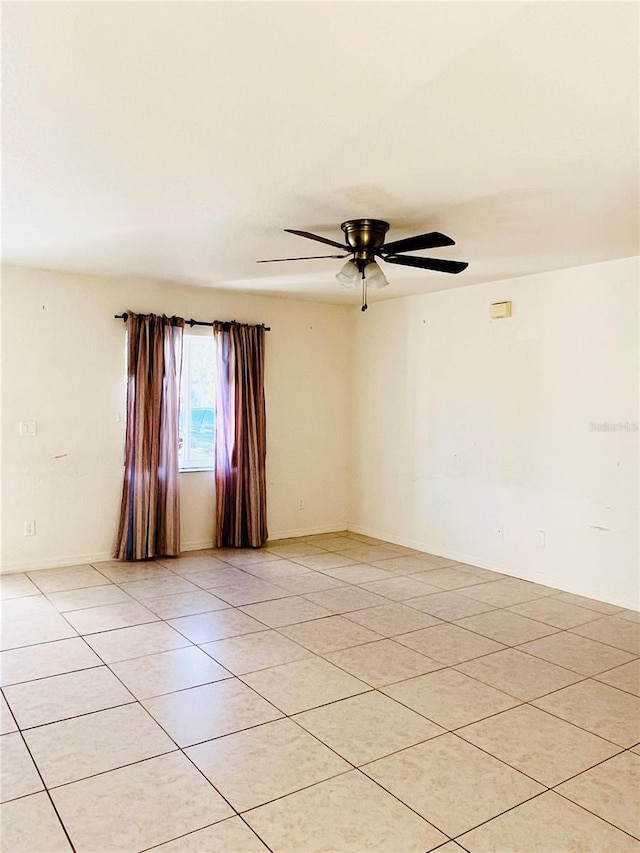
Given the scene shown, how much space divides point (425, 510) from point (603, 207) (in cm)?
339

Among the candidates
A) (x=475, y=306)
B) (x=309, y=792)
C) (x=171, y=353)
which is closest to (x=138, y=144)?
(x=309, y=792)

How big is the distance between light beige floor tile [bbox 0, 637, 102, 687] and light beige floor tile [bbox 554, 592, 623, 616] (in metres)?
3.19

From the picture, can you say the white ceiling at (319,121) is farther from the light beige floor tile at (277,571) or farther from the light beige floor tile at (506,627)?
the light beige floor tile at (277,571)

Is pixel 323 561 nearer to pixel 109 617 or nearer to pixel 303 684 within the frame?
pixel 109 617

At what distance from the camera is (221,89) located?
216 centimetres

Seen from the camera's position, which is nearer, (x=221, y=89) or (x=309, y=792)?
(x=221, y=89)

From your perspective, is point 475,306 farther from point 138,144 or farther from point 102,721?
point 102,721

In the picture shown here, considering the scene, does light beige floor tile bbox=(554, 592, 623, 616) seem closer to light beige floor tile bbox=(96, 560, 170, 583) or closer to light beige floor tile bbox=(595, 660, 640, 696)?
light beige floor tile bbox=(595, 660, 640, 696)

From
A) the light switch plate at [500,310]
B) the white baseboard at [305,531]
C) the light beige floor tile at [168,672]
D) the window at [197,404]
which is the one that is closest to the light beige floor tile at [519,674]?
the light beige floor tile at [168,672]

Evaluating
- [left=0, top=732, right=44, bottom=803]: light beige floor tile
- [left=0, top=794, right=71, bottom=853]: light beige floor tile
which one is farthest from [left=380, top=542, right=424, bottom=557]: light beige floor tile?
[left=0, top=794, right=71, bottom=853]: light beige floor tile

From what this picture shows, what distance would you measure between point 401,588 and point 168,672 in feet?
6.84

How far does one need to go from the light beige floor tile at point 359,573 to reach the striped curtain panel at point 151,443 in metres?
1.48

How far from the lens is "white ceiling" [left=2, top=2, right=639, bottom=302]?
181 cm

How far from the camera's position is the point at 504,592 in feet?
15.8
